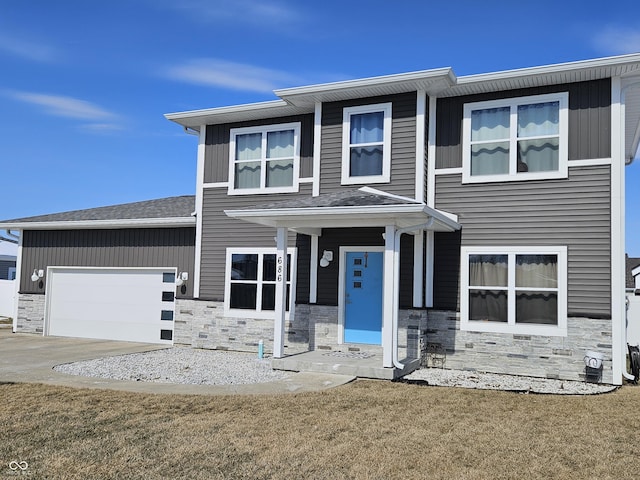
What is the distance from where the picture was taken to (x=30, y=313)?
15.5m

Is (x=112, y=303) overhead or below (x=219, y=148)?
below

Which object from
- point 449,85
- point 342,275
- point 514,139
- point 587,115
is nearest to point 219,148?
point 342,275

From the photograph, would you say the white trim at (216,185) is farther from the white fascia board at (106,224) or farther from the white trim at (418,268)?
the white trim at (418,268)

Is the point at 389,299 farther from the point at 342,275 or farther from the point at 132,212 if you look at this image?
the point at 132,212

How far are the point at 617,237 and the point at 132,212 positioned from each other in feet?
37.5

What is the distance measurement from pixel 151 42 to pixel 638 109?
986 centimetres

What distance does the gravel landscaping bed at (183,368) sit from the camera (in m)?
8.88

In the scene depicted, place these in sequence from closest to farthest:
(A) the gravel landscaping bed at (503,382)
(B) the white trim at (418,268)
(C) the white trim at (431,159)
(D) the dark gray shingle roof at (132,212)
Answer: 1. (A) the gravel landscaping bed at (503,382)
2. (B) the white trim at (418,268)
3. (C) the white trim at (431,159)
4. (D) the dark gray shingle roof at (132,212)

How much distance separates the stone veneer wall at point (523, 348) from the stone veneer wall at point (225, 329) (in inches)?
107

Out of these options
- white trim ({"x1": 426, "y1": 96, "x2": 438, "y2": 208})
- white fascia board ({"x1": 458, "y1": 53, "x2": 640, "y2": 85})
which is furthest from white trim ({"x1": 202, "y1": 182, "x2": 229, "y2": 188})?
white fascia board ({"x1": 458, "y1": 53, "x2": 640, "y2": 85})

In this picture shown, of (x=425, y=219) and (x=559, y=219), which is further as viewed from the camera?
(x=559, y=219)

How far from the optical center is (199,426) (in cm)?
593

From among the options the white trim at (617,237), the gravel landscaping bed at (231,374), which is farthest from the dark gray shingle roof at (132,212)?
the white trim at (617,237)

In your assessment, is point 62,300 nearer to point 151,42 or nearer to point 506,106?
→ point 151,42
